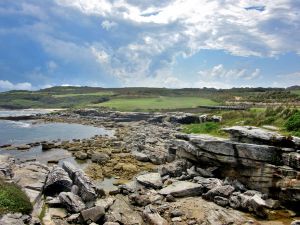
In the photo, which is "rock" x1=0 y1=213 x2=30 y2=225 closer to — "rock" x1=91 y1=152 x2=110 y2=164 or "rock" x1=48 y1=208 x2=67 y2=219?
"rock" x1=48 y1=208 x2=67 y2=219

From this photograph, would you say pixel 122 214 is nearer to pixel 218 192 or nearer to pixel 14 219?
pixel 14 219

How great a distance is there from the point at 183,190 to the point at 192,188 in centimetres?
82

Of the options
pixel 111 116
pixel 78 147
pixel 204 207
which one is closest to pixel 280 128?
pixel 204 207

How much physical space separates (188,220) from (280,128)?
Answer: 15634 mm

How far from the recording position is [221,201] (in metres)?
28.7

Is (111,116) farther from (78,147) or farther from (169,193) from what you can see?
(169,193)

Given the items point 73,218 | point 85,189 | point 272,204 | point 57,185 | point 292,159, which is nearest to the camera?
point 73,218

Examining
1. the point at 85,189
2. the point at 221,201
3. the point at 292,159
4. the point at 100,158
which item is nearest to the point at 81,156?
the point at 100,158

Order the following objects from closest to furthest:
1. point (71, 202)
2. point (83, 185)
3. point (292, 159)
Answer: point (71, 202) → point (83, 185) → point (292, 159)

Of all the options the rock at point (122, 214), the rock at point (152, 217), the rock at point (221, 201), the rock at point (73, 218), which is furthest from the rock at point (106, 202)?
the rock at point (221, 201)

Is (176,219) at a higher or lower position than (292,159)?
lower

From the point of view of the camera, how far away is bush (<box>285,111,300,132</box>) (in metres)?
34.1

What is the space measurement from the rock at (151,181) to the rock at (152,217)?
581cm

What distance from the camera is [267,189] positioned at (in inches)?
1208
